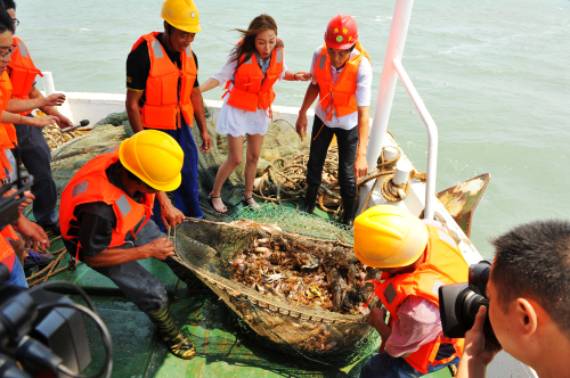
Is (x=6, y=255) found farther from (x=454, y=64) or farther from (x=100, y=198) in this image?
(x=454, y=64)

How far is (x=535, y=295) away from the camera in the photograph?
124 cm

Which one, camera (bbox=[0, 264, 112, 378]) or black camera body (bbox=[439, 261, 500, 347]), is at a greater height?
camera (bbox=[0, 264, 112, 378])

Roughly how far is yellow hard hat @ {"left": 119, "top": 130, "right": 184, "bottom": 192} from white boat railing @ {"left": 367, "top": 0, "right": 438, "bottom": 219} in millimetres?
1840

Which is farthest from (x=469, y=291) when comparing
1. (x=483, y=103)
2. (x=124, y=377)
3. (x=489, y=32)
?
(x=489, y=32)

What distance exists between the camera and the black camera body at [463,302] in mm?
1733

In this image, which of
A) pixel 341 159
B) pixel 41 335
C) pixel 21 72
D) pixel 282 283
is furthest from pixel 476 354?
pixel 21 72

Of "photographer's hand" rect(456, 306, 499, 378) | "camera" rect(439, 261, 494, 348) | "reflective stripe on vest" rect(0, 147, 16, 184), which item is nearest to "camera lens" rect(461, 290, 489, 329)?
"camera" rect(439, 261, 494, 348)

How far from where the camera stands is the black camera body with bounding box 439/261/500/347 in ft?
5.69

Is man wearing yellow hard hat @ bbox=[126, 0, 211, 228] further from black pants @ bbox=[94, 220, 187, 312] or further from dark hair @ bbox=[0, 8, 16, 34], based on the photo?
dark hair @ bbox=[0, 8, 16, 34]

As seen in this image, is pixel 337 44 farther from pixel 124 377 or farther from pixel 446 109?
pixel 446 109

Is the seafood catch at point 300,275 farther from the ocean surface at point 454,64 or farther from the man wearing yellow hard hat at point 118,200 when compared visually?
the ocean surface at point 454,64

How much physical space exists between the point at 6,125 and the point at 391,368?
2.87m

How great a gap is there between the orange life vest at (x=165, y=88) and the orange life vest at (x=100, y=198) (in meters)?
0.98

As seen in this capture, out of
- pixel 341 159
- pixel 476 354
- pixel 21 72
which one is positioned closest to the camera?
pixel 476 354
